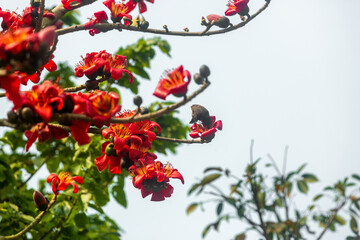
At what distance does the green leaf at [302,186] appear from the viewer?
337 centimetres

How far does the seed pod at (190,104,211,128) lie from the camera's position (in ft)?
6.98

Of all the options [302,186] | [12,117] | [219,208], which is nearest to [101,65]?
[12,117]

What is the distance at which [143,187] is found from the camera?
2.11 metres

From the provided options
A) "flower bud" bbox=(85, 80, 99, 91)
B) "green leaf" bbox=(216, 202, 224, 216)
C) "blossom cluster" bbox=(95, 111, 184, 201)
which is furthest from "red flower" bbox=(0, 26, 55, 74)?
"green leaf" bbox=(216, 202, 224, 216)

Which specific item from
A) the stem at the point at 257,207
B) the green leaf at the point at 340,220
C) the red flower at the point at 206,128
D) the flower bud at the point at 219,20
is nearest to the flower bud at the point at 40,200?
the red flower at the point at 206,128

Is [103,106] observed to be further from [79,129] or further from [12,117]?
[12,117]

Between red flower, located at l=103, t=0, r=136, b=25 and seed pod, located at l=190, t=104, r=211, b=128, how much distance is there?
0.60 meters

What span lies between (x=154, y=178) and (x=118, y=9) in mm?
896

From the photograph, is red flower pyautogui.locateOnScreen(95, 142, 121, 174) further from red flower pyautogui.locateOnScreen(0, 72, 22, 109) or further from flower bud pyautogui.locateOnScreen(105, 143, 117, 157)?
red flower pyautogui.locateOnScreen(0, 72, 22, 109)

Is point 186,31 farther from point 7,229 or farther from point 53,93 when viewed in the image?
point 7,229

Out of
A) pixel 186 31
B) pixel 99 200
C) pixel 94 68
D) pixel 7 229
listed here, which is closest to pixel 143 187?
pixel 94 68

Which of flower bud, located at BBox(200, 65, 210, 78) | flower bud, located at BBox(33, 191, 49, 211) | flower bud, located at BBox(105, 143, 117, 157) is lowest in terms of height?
flower bud, located at BBox(33, 191, 49, 211)

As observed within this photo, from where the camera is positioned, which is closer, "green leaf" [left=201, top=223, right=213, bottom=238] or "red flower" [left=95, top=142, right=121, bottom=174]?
"red flower" [left=95, top=142, right=121, bottom=174]

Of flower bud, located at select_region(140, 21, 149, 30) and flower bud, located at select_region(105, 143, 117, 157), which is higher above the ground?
flower bud, located at select_region(140, 21, 149, 30)
